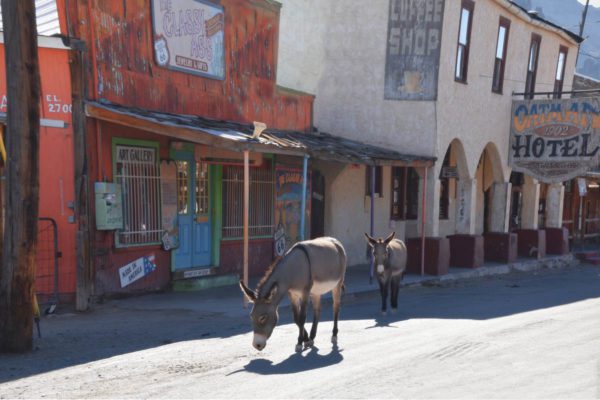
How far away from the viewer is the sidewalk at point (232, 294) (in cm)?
1141

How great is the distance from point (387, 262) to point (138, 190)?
4698mm

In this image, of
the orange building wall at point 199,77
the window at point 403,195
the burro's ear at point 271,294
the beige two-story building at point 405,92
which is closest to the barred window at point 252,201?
the orange building wall at point 199,77

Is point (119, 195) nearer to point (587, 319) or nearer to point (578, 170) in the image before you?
point (587, 319)

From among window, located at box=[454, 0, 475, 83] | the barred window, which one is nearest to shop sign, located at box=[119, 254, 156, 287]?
the barred window

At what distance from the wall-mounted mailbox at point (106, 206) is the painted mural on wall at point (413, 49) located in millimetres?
8947

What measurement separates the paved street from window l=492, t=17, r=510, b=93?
10093 millimetres

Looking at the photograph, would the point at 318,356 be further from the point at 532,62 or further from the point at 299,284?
the point at 532,62

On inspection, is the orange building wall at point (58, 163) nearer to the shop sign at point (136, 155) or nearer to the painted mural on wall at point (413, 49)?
the shop sign at point (136, 155)

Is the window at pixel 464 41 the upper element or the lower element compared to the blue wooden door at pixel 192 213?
upper

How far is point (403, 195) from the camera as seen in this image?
19875mm

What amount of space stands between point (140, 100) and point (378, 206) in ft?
29.3

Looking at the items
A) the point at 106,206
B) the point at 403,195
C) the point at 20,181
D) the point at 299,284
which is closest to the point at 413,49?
the point at 403,195

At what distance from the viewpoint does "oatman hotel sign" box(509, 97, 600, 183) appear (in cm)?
1972

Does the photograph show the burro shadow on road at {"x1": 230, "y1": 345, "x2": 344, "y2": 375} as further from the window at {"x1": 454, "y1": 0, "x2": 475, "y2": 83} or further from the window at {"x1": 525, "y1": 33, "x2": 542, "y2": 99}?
the window at {"x1": 525, "y1": 33, "x2": 542, "y2": 99}
